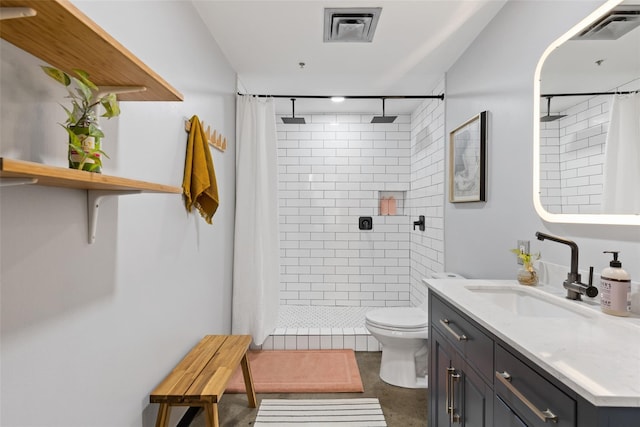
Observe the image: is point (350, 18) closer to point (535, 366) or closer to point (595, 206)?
point (595, 206)

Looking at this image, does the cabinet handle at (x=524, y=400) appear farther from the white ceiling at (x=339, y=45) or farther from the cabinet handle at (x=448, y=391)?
the white ceiling at (x=339, y=45)

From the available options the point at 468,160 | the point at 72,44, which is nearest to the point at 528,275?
the point at 468,160

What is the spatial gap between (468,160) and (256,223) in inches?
68.6

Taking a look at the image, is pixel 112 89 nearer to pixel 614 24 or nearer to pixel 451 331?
pixel 451 331

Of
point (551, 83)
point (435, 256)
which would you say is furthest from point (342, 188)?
point (551, 83)

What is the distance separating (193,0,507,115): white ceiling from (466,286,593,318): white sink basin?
1.63m

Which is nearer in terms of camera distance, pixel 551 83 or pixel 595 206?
pixel 595 206

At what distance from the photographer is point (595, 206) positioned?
1.35 metres

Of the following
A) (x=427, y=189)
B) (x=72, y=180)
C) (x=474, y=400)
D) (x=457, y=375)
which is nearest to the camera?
(x=72, y=180)

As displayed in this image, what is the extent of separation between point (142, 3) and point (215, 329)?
206 centimetres

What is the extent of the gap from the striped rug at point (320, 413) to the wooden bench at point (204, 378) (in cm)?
24

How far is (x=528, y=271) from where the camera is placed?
5.54ft

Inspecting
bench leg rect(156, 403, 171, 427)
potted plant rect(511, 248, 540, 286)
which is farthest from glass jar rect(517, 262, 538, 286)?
bench leg rect(156, 403, 171, 427)

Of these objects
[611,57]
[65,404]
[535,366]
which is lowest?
[65,404]
